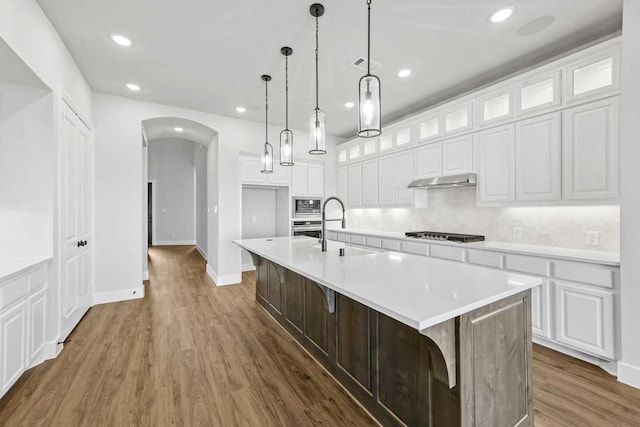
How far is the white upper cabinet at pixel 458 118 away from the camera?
3414mm

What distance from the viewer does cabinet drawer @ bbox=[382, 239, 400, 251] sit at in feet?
13.6

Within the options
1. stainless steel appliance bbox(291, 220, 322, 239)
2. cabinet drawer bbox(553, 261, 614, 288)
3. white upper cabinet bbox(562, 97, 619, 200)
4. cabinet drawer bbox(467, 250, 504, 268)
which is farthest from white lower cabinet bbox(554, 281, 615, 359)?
stainless steel appliance bbox(291, 220, 322, 239)

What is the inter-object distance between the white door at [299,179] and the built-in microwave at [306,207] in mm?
139

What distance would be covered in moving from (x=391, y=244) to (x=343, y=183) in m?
1.98

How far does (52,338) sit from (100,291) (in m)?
1.55

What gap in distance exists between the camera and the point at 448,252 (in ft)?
11.1

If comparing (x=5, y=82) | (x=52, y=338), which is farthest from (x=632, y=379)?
(x=5, y=82)

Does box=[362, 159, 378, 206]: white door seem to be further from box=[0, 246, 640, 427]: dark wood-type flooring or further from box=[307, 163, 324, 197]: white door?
box=[0, 246, 640, 427]: dark wood-type flooring

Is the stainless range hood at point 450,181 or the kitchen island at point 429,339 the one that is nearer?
the kitchen island at point 429,339

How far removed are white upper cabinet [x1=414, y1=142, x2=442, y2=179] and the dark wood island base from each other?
8.49 ft

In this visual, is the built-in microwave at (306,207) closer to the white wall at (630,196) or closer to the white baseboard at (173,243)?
the white wall at (630,196)

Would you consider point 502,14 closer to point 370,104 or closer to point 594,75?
point 594,75

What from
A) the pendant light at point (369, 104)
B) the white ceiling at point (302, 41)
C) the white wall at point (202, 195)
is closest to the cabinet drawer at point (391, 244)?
the white ceiling at point (302, 41)

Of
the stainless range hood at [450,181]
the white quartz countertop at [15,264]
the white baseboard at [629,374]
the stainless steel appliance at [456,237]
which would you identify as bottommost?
the white baseboard at [629,374]
